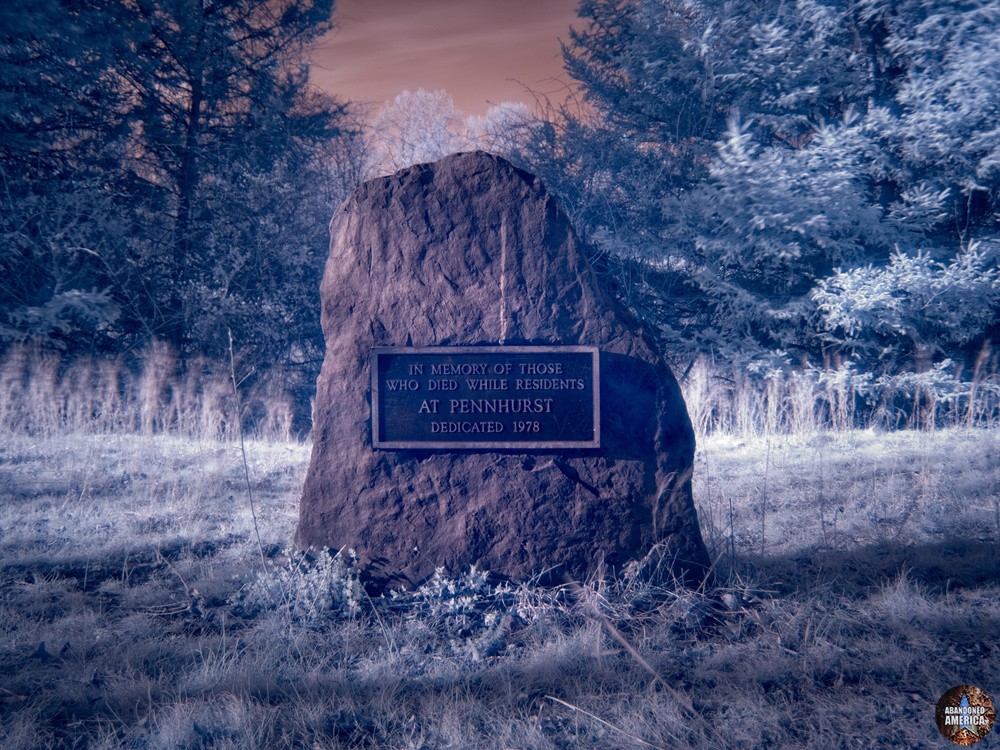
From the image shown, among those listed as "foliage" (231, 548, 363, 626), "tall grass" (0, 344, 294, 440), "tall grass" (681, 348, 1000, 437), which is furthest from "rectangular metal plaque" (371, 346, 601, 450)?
"tall grass" (0, 344, 294, 440)

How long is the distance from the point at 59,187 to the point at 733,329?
10.1 meters

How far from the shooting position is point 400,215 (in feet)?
12.1

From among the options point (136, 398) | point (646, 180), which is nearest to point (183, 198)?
point (136, 398)

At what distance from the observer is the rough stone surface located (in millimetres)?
3465

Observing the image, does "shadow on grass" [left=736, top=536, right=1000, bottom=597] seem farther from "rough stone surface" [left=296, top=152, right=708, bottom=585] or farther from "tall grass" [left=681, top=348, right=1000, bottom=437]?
"tall grass" [left=681, top=348, right=1000, bottom=437]

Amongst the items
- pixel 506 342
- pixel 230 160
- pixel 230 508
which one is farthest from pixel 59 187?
pixel 506 342

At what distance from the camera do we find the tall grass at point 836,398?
27.5 ft

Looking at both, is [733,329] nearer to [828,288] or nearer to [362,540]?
[828,288]

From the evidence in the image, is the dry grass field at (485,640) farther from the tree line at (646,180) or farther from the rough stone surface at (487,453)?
the tree line at (646,180)

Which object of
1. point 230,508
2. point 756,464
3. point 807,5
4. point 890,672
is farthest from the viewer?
point 807,5

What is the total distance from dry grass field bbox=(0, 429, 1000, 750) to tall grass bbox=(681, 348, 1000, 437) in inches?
137

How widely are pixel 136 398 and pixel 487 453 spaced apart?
875cm

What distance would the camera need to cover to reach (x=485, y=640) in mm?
3045

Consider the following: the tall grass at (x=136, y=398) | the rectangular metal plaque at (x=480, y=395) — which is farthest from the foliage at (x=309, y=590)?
the tall grass at (x=136, y=398)
